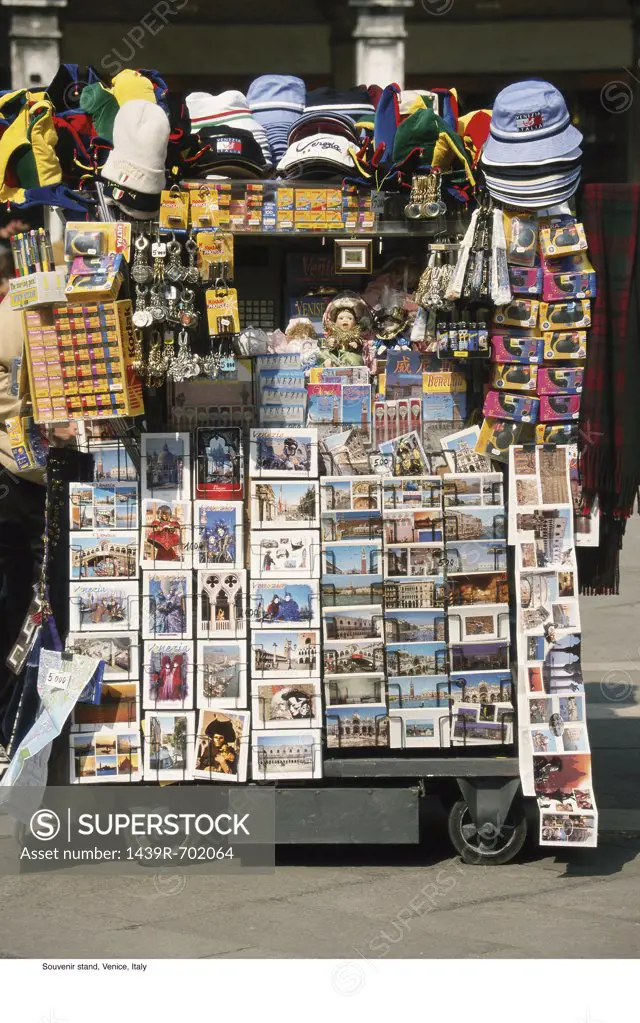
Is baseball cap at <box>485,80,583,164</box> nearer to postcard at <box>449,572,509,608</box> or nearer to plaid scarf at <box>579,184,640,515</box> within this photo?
plaid scarf at <box>579,184,640,515</box>

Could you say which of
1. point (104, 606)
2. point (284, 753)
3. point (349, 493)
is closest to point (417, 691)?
point (284, 753)

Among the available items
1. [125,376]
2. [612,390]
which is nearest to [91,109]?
[125,376]

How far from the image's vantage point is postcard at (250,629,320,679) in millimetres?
5828

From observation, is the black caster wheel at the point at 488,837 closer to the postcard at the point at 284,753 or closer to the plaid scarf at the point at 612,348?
the postcard at the point at 284,753

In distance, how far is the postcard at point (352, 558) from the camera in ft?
19.2

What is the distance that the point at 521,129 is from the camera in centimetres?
568

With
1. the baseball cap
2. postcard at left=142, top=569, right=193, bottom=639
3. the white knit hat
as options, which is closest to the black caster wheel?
postcard at left=142, top=569, right=193, bottom=639

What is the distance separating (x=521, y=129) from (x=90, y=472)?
2.21 m

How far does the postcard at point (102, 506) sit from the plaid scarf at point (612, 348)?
1.83 meters

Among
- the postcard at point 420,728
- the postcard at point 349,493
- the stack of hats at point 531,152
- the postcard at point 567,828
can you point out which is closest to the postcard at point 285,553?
the postcard at point 349,493

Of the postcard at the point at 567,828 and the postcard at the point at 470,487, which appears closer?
the postcard at the point at 567,828

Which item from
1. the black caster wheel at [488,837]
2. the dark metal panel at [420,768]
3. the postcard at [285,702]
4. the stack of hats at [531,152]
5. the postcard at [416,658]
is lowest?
the black caster wheel at [488,837]

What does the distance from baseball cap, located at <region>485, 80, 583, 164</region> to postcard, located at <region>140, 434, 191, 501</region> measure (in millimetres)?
1672

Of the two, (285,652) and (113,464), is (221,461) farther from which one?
(285,652)
